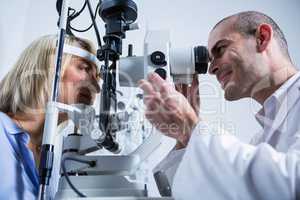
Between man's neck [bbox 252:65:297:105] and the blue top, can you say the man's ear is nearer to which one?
man's neck [bbox 252:65:297:105]

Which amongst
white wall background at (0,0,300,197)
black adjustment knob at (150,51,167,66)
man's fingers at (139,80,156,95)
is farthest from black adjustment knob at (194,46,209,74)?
white wall background at (0,0,300,197)

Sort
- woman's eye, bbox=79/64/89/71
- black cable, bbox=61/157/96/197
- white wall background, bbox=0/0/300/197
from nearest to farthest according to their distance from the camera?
black cable, bbox=61/157/96/197 → woman's eye, bbox=79/64/89/71 → white wall background, bbox=0/0/300/197

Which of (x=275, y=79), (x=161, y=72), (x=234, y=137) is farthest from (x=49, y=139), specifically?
(x=275, y=79)

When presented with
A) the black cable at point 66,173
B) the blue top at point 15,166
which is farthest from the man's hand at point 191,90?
the blue top at point 15,166

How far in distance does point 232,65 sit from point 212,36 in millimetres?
195

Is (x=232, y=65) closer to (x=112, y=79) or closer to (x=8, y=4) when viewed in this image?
(x=112, y=79)

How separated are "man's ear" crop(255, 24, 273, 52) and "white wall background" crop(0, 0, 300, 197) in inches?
18.5

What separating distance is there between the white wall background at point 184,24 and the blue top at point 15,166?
70 centimetres

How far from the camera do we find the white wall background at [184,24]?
1.55m

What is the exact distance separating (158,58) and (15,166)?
24.3 inches

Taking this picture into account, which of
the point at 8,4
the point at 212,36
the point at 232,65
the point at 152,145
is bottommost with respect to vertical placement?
the point at 152,145

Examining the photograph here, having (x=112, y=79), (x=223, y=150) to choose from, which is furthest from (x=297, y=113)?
(x=112, y=79)

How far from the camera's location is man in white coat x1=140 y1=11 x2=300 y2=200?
0.52 m

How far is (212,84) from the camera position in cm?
155
